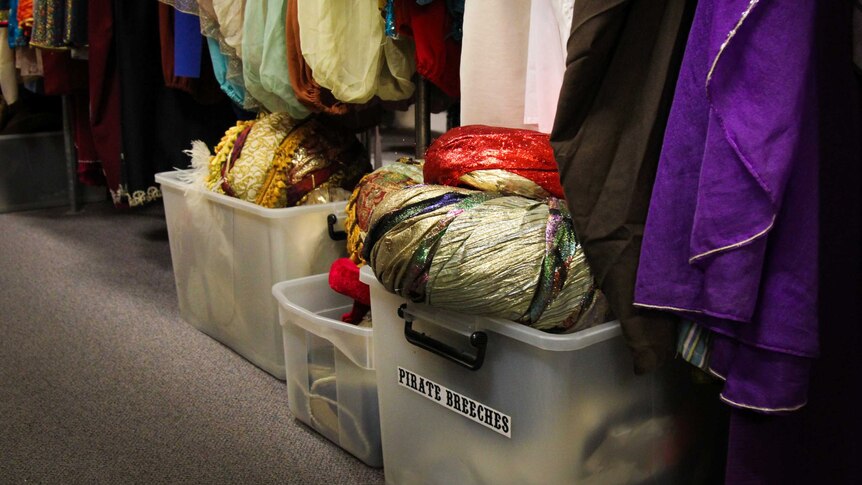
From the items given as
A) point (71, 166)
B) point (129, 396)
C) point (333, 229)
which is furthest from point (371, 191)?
point (71, 166)

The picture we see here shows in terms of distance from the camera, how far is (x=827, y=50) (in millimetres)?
878

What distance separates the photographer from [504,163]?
1.18 m

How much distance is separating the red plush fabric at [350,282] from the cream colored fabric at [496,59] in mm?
380

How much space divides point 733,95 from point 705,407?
57 centimetres

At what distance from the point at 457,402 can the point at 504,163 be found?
1.16 ft

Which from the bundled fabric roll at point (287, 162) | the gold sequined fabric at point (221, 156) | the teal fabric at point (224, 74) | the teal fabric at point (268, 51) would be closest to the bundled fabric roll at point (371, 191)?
the bundled fabric roll at point (287, 162)

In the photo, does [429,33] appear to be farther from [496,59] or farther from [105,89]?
[105,89]

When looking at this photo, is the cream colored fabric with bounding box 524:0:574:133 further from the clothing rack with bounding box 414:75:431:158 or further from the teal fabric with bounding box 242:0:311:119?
the teal fabric with bounding box 242:0:311:119

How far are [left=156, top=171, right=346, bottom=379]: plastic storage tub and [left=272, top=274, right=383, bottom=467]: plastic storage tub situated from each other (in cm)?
12

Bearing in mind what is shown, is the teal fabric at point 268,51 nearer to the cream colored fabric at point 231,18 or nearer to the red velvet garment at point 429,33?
the cream colored fabric at point 231,18

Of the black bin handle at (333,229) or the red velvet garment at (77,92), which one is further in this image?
the red velvet garment at (77,92)

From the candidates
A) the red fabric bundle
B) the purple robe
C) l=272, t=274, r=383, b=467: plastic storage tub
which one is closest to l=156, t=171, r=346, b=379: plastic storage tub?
l=272, t=274, r=383, b=467: plastic storage tub

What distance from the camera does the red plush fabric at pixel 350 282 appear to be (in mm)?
1522

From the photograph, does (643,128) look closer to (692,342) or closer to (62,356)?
(692,342)
